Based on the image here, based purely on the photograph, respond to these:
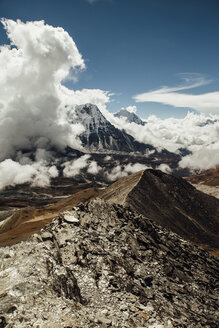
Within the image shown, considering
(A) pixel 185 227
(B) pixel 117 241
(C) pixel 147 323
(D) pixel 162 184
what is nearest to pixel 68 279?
(C) pixel 147 323

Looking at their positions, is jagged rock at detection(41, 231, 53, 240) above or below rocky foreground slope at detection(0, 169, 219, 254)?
above

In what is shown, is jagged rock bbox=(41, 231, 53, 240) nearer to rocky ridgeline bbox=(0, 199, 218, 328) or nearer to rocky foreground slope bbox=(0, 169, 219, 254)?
rocky ridgeline bbox=(0, 199, 218, 328)

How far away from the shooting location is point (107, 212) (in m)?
38.1

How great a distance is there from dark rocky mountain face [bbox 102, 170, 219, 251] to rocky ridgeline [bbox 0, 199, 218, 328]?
122 feet

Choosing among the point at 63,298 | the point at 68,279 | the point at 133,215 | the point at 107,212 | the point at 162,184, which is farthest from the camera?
the point at 162,184

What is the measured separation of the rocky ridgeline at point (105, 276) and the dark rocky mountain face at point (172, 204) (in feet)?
122

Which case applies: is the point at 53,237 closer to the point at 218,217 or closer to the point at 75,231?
the point at 75,231

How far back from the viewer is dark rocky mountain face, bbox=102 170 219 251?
77625 mm

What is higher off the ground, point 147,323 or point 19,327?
point 19,327

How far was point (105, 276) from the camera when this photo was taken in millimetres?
25875

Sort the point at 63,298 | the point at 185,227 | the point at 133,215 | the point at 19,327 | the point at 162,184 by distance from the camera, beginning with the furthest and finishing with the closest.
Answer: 1. the point at 162,184
2. the point at 185,227
3. the point at 133,215
4. the point at 63,298
5. the point at 19,327

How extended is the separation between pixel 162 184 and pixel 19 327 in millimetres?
86804

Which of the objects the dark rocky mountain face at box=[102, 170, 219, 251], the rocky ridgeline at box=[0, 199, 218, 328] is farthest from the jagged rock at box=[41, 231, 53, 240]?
the dark rocky mountain face at box=[102, 170, 219, 251]

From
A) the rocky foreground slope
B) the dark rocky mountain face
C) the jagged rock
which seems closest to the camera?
the jagged rock
